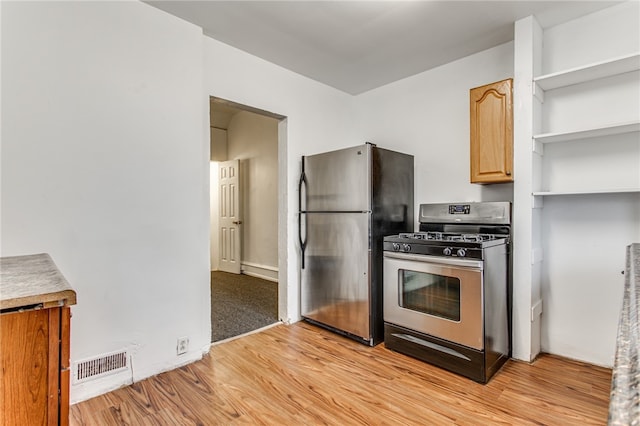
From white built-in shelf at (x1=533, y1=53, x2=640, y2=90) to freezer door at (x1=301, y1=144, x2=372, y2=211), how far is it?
137cm

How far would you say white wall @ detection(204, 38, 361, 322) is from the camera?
2.80 metres

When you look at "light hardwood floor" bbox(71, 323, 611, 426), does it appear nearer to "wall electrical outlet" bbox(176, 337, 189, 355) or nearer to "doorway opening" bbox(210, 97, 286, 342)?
"wall electrical outlet" bbox(176, 337, 189, 355)

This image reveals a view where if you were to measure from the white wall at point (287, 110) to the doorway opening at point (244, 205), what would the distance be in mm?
1044

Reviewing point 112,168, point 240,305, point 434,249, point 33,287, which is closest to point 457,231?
point 434,249

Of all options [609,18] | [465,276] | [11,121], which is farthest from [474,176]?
[11,121]

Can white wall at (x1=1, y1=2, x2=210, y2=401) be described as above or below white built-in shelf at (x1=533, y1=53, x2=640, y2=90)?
below

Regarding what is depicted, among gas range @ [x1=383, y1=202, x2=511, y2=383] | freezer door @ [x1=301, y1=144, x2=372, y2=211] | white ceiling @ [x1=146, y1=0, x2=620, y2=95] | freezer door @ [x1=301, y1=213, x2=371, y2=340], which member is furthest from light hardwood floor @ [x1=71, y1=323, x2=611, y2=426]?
white ceiling @ [x1=146, y1=0, x2=620, y2=95]

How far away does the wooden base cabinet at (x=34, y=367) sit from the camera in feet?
2.74

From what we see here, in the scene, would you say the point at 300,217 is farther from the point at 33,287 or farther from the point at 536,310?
the point at 33,287

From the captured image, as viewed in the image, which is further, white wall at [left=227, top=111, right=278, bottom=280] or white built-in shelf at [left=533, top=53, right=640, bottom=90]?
white wall at [left=227, top=111, right=278, bottom=280]

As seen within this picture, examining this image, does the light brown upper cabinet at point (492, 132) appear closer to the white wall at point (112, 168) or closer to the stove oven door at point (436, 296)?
the stove oven door at point (436, 296)

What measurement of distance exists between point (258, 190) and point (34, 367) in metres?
4.68

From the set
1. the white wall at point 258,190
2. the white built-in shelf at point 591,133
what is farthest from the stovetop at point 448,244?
the white wall at point 258,190

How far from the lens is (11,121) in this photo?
5.74 ft
